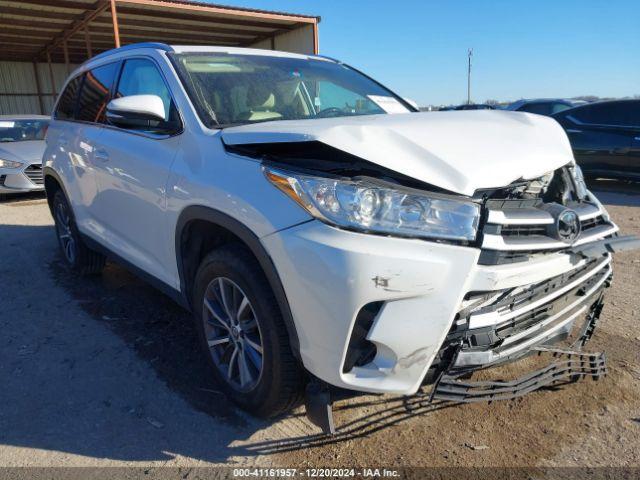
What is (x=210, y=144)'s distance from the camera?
241 centimetres

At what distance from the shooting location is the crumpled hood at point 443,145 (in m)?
1.91

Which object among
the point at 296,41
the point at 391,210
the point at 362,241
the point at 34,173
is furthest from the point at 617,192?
the point at 34,173

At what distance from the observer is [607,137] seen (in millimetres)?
8539

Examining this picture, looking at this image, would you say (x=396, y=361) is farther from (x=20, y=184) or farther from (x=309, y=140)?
(x=20, y=184)

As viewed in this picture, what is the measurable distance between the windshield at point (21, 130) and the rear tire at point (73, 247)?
6062 millimetres

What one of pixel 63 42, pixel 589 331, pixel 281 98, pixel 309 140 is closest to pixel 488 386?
pixel 589 331

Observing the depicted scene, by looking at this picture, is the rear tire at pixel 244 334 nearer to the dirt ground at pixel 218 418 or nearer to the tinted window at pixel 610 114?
the dirt ground at pixel 218 418

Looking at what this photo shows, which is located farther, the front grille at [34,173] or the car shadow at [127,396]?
the front grille at [34,173]

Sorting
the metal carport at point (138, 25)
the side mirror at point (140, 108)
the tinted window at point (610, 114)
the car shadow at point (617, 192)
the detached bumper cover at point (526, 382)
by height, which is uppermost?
the metal carport at point (138, 25)

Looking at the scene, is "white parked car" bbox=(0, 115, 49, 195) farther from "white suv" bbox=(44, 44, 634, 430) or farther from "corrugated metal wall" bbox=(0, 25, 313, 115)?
"corrugated metal wall" bbox=(0, 25, 313, 115)

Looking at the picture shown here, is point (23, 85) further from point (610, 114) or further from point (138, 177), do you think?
point (138, 177)

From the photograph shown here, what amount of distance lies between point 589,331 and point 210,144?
83.0 inches

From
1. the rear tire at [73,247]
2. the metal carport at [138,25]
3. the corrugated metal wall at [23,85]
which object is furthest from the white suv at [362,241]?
the corrugated metal wall at [23,85]

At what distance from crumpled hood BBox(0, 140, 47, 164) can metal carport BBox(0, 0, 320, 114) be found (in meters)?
3.33
